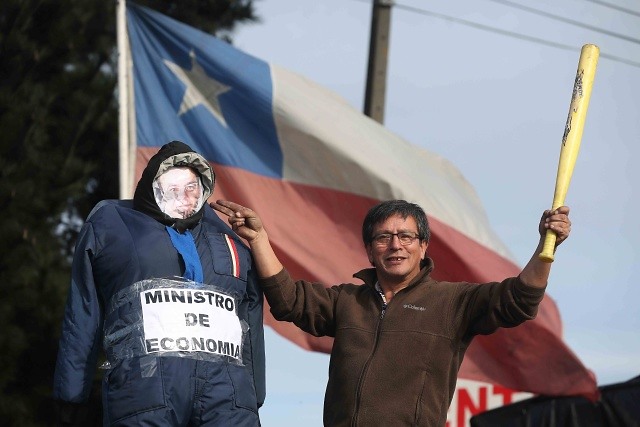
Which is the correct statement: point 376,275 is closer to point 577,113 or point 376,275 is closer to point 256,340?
point 256,340

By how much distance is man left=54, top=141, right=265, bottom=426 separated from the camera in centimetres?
553

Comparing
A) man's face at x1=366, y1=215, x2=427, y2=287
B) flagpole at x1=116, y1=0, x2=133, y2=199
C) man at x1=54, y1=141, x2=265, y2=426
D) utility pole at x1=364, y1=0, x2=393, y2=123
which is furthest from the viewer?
utility pole at x1=364, y1=0, x2=393, y2=123

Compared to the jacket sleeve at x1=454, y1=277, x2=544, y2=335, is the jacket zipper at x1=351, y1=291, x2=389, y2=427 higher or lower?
lower

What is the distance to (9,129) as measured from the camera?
34.5 feet

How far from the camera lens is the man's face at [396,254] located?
605cm

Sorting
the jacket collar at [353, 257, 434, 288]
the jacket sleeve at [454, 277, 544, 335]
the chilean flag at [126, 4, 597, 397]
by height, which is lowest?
the jacket sleeve at [454, 277, 544, 335]

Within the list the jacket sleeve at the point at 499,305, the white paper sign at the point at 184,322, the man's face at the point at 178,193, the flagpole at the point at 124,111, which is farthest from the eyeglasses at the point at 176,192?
the flagpole at the point at 124,111

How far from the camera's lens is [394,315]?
600cm

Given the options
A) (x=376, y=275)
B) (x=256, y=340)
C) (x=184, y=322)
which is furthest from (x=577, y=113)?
(x=184, y=322)

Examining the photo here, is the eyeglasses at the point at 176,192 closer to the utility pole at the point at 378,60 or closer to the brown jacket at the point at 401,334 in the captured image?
Answer: the brown jacket at the point at 401,334

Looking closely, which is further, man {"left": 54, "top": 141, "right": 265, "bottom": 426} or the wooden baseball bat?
the wooden baseball bat

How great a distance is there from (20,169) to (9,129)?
0.84ft

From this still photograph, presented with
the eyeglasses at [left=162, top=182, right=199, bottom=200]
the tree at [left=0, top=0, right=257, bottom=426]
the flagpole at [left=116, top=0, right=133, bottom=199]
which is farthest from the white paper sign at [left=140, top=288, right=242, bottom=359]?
the tree at [left=0, top=0, right=257, bottom=426]

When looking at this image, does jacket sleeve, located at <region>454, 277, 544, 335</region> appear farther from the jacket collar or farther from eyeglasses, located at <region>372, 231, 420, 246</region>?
eyeglasses, located at <region>372, 231, 420, 246</region>
